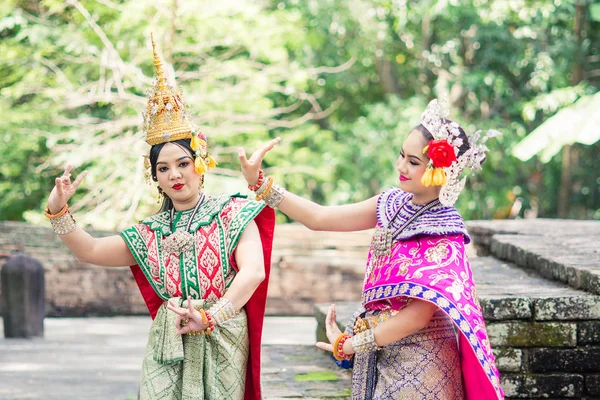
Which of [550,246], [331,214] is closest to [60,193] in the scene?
[331,214]

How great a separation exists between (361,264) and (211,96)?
107 inches

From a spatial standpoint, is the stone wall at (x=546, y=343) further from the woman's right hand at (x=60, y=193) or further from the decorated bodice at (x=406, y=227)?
the woman's right hand at (x=60, y=193)

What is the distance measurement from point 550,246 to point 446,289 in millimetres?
3046

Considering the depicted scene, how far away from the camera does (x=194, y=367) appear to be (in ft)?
10.3

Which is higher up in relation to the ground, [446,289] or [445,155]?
[445,155]

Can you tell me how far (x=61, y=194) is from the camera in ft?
10.3

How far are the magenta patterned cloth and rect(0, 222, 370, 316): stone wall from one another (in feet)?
18.7

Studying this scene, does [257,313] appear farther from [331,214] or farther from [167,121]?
[167,121]

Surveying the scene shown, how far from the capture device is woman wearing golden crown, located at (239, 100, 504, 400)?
290cm

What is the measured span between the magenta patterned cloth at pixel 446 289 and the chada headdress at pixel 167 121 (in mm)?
818

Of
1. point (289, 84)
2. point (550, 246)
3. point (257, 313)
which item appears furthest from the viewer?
point (289, 84)

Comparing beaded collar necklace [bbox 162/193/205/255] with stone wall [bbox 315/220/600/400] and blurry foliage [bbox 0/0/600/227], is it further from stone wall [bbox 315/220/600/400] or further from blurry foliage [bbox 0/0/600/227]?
blurry foliage [bbox 0/0/600/227]

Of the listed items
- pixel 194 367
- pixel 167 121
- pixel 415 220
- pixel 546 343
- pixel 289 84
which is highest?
pixel 289 84

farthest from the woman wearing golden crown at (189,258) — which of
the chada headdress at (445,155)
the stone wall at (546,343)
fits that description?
the stone wall at (546,343)
